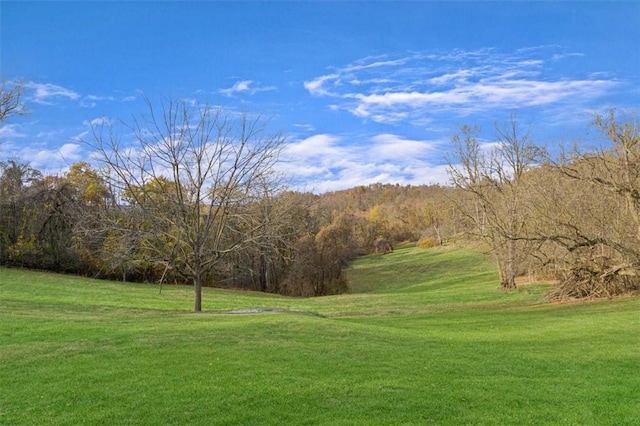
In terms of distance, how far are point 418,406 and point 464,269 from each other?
155 ft

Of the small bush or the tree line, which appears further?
the small bush

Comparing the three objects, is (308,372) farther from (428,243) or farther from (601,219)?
(428,243)

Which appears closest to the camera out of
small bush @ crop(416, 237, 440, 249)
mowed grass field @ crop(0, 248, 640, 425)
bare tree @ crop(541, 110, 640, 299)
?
mowed grass field @ crop(0, 248, 640, 425)

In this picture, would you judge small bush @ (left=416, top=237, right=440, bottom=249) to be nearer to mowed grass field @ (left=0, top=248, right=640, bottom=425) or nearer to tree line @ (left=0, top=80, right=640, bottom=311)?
tree line @ (left=0, top=80, right=640, bottom=311)

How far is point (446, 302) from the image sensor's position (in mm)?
27062

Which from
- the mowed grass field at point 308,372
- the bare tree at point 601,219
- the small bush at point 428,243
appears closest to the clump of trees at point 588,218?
the bare tree at point 601,219

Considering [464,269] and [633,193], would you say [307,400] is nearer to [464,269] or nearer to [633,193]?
[633,193]

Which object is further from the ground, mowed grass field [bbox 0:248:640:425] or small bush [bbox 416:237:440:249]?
small bush [bbox 416:237:440:249]

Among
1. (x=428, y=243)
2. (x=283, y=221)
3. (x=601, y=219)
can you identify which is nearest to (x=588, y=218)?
(x=601, y=219)

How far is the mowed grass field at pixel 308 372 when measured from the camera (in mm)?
6973

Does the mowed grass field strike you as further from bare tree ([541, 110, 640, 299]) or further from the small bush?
the small bush

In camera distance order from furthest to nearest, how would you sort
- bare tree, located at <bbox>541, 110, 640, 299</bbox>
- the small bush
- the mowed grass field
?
the small bush < bare tree, located at <bbox>541, 110, 640, 299</bbox> < the mowed grass field

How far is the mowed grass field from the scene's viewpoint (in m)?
6.97

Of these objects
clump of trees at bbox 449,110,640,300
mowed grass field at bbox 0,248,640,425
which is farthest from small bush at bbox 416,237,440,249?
mowed grass field at bbox 0,248,640,425
